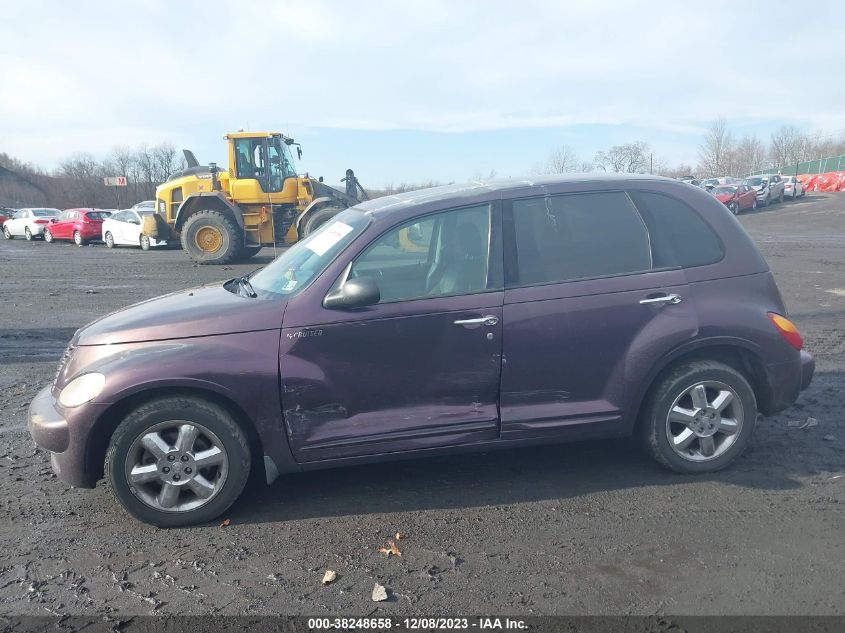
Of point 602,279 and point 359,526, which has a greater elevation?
point 602,279

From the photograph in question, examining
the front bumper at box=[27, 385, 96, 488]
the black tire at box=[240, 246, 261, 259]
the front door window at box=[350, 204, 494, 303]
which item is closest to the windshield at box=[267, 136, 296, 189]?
the black tire at box=[240, 246, 261, 259]

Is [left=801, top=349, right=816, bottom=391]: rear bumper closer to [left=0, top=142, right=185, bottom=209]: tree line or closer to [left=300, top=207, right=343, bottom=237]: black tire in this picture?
[left=300, top=207, right=343, bottom=237]: black tire

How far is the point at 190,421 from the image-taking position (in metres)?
3.86

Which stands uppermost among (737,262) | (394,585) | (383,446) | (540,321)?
(737,262)

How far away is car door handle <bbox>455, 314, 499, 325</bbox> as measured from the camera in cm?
404

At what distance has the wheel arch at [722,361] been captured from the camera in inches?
168

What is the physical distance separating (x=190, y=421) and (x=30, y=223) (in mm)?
32288

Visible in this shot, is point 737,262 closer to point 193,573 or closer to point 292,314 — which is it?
point 292,314

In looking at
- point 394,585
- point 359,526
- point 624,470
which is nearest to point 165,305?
point 359,526

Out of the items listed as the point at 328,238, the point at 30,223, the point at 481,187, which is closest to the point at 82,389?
the point at 328,238

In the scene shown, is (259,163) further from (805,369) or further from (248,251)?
(805,369)

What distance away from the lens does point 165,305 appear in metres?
4.35

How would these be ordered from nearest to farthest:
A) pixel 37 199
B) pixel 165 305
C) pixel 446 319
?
1. pixel 446 319
2. pixel 165 305
3. pixel 37 199

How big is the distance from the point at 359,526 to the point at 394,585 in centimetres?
64
